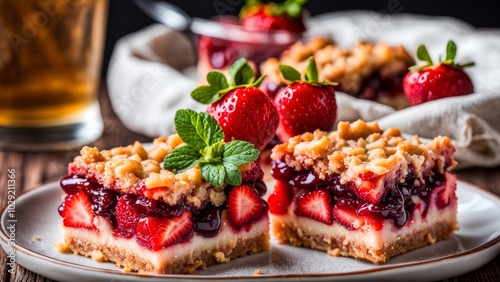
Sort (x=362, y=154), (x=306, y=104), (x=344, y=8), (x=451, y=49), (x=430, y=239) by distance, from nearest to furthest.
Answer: (x=362, y=154) < (x=430, y=239) < (x=306, y=104) < (x=451, y=49) < (x=344, y=8)

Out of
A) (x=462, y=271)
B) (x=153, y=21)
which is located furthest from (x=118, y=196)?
(x=153, y=21)

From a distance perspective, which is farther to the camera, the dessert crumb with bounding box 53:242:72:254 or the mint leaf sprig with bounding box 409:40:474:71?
the mint leaf sprig with bounding box 409:40:474:71

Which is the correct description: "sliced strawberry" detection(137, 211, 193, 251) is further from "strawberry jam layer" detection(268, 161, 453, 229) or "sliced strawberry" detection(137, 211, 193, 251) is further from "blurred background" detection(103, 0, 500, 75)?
"blurred background" detection(103, 0, 500, 75)

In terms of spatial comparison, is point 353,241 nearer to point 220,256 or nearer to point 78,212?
point 220,256

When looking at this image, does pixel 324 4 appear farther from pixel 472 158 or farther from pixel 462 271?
pixel 462 271

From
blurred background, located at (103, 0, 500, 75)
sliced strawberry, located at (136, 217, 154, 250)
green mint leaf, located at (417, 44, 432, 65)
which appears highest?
green mint leaf, located at (417, 44, 432, 65)

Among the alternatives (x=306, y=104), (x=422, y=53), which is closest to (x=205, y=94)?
(x=306, y=104)

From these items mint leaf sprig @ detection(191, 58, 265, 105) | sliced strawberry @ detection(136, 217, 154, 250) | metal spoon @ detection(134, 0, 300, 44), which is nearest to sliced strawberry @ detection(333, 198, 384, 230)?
mint leaf sprig @ detection(191, 58, 265, 105)
